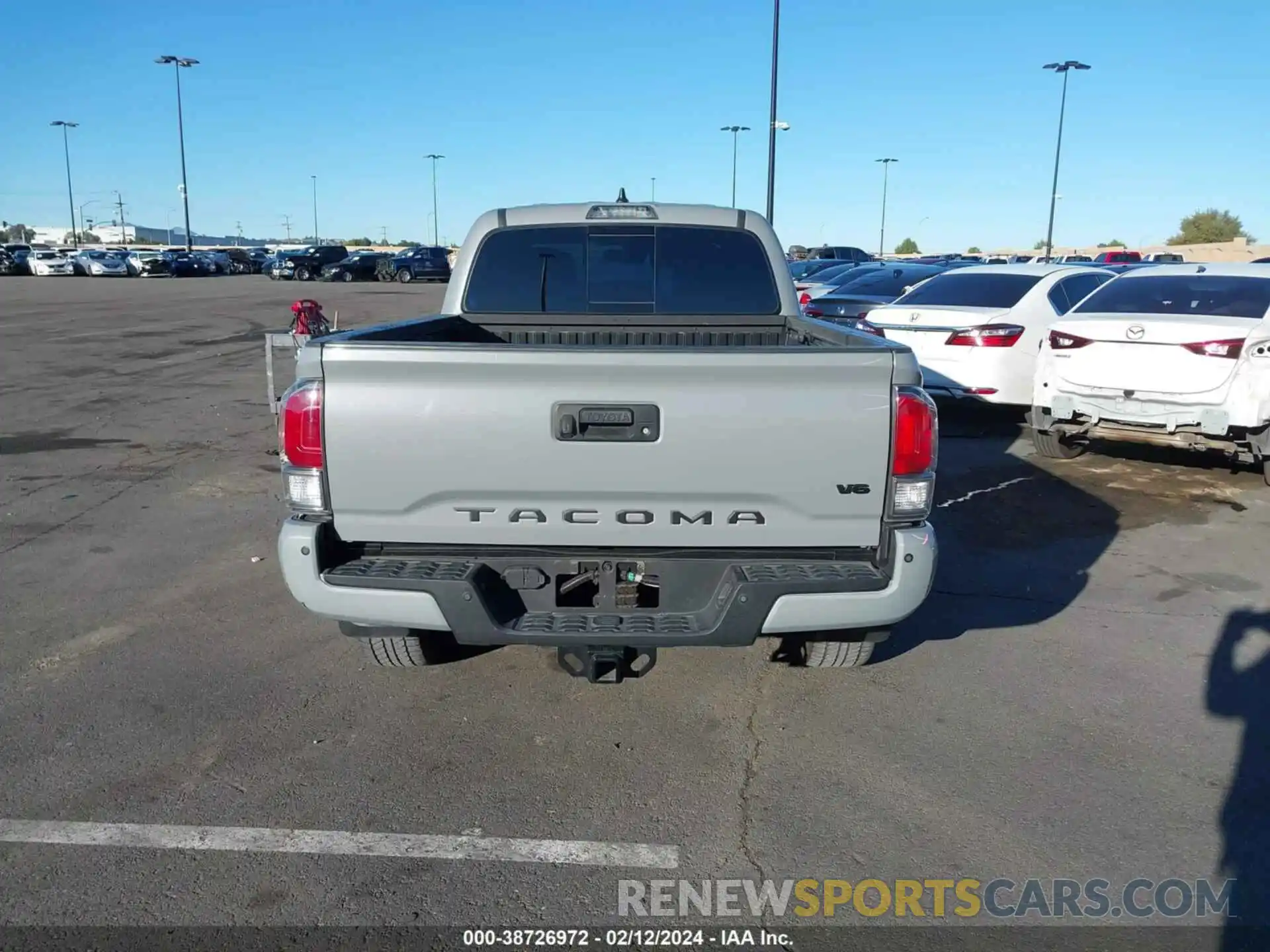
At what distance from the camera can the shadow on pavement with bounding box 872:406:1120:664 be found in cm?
535

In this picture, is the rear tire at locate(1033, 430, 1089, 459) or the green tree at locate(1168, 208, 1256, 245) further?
the green tree at locate(1168, 208, 1256, 245)

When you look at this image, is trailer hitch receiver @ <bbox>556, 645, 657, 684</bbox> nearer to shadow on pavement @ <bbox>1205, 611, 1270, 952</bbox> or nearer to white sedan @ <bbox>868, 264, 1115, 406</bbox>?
shadow on pavement @ <bbox>1205, 611, 1270, 952</bbox>

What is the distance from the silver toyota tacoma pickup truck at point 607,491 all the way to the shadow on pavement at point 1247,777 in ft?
4.22

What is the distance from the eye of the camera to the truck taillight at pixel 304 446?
11.2 ft

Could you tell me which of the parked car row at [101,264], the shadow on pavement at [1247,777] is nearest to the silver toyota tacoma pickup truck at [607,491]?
the shadow on pavement at [1247,777]

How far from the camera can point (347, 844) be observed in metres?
3.27

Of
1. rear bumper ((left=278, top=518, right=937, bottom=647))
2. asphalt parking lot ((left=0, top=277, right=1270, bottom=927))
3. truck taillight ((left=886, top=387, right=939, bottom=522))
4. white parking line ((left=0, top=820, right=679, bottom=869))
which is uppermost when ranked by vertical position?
truck taillight ((left=886, top=387, right=939, bottom=522))

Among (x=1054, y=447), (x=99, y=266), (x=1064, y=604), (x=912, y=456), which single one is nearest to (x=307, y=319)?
(x=1054, y=447)

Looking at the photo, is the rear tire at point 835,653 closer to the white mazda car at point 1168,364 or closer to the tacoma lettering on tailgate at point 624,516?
the tacoma lettering on tailgate at point 624,516

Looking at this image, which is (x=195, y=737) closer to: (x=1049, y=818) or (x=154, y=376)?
(x=1049, y=818)

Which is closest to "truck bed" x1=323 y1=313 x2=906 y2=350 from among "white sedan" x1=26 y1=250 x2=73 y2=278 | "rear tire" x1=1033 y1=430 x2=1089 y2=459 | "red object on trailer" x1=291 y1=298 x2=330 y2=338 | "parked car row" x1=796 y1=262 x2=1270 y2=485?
"parked car row" x1=796 y1=262 x2=1270 y2=485

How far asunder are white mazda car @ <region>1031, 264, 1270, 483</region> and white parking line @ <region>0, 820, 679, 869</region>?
637cm

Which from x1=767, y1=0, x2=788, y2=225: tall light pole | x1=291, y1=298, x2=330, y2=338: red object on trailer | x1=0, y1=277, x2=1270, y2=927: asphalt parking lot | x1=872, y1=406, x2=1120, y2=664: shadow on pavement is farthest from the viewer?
x1=767, y1=0, x2=788, y2=225: tall light pole

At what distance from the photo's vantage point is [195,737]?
400cm
